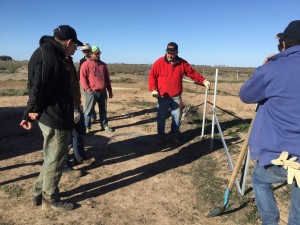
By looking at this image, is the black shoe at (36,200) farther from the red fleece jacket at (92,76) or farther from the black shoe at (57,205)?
the red fleece jacket at (92,76)

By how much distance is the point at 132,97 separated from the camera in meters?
12.8

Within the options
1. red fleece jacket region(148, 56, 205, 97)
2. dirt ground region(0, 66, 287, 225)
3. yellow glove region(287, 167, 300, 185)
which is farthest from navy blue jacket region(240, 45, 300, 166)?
red fleece jacket region(148, 56, 205, 97)

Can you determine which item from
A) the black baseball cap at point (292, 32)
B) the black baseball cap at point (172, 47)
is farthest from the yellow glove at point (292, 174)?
the black baseball cap at point (172, 47)

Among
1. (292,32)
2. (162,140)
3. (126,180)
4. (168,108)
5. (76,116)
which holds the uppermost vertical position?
(292,32)

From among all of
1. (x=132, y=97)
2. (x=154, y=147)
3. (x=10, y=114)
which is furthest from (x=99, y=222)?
(x=132, y=97)

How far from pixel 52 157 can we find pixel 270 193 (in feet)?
7.50

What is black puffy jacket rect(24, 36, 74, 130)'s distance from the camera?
3.22 m

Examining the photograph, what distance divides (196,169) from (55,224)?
102 inches

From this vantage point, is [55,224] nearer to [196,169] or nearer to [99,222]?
[99,222]

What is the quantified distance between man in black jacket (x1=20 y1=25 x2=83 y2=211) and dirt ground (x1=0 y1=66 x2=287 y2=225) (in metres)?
0.39

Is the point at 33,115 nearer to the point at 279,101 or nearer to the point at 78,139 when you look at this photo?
the point at 78,139

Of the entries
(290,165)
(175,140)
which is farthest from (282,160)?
(175,140)

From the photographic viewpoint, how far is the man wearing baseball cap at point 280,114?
2.34 meters

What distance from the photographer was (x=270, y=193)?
8.58ft
